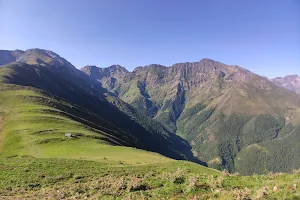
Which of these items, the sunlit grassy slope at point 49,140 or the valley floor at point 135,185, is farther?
the sunlit grassy slope at point 49,140

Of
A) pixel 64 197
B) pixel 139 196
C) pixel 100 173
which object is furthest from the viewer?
pixel 100 173

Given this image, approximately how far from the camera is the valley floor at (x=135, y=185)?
15473 millimetres

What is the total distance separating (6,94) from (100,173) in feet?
295

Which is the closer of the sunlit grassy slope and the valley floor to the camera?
the valley floor

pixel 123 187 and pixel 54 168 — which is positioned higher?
pixel 123 187

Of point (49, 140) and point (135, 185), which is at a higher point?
point (135, 185)

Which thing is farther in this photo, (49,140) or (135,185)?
(49,140)

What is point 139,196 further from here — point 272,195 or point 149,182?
point 272,195

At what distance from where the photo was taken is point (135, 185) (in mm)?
19844

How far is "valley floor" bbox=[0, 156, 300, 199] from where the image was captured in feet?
50.8

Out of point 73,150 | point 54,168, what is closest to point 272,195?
point 54,168

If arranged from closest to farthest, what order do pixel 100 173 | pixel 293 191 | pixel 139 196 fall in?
pixel 293 191
pixel 139 196
pixel 100 173

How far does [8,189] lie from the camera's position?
24.9 m

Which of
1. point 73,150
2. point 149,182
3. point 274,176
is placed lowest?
point 73,150
